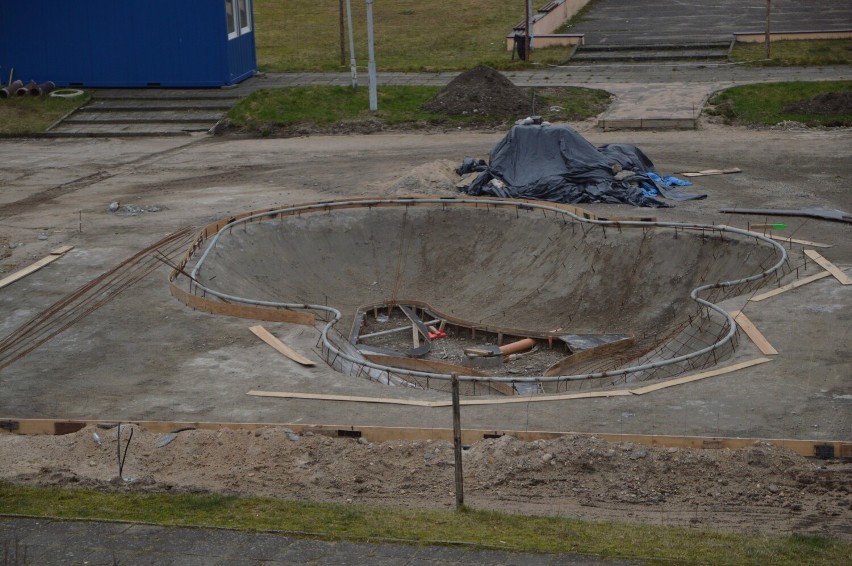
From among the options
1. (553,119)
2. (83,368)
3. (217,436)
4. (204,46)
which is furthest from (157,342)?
(204,46)

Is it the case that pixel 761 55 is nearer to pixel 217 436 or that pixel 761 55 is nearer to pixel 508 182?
pixel 508 182

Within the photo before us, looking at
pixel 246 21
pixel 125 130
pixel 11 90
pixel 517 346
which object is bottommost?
pixel 517 346

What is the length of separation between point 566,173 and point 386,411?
10.3 meters

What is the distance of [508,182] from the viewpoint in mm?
21875

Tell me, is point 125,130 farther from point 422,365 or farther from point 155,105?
point 422,365

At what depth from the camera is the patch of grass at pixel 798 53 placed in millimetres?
31766

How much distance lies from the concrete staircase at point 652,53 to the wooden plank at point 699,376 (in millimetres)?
21874

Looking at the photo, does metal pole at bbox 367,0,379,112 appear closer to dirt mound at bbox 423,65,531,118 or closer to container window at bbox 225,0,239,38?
dirt mound at bbox 423,65,531,118

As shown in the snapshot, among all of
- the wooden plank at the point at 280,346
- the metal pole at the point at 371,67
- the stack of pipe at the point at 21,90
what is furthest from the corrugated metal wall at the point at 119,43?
the wooden plank at the point at 280,346

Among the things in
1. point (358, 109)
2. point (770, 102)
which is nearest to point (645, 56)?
point (770, 102)

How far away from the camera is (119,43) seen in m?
32.2

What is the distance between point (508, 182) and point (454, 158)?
3.24 meters

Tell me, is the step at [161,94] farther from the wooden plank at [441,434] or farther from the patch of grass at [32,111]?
the wooden plank at [441,434]

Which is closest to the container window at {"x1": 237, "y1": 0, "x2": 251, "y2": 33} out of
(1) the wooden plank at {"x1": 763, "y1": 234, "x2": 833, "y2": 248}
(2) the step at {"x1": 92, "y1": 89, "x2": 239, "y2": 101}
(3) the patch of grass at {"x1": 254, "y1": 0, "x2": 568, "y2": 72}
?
(3) the patch of grass at {"x1": 254, "y1": 0, "x2": 568, "y2": 72}
